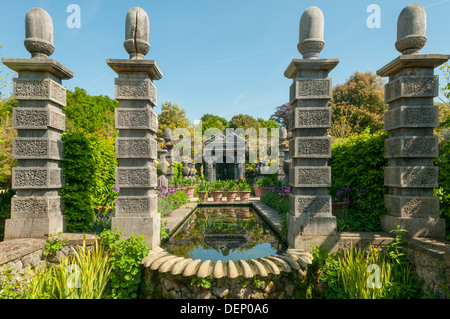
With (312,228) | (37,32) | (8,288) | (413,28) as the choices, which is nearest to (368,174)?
(312,228)

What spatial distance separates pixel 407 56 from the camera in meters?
4.05

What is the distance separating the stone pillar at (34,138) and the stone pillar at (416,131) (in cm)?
691

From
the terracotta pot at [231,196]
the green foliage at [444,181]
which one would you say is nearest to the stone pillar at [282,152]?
the terracotta pot at [231,196]

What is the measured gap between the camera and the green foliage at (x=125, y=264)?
357cm

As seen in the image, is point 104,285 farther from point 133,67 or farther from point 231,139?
point 231,139

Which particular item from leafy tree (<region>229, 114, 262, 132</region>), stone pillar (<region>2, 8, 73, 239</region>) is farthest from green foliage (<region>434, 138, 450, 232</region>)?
leafy tree (<region>229, 114, 262, 132</region>)

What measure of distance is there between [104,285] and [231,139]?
18.8 m

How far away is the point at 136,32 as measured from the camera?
4.13m

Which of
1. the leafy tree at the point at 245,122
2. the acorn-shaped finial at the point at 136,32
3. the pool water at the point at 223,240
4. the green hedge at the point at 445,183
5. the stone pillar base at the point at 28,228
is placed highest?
the leafy tree at the point at 245,122

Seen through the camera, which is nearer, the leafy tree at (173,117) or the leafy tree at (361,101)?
the leafy tree at (361,101)

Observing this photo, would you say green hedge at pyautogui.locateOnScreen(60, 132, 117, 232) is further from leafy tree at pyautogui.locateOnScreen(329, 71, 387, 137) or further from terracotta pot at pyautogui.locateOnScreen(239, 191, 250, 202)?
leafy tree at pyautogui.locateOnScreen(329, 71, 387, 137)

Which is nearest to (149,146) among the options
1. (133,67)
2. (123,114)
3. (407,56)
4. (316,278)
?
(123,114)

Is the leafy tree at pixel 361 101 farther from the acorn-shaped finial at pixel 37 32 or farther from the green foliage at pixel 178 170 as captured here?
the acorn-shaped finial at pixel 37 32

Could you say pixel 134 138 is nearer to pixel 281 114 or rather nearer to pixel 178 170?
pixel 178 170
